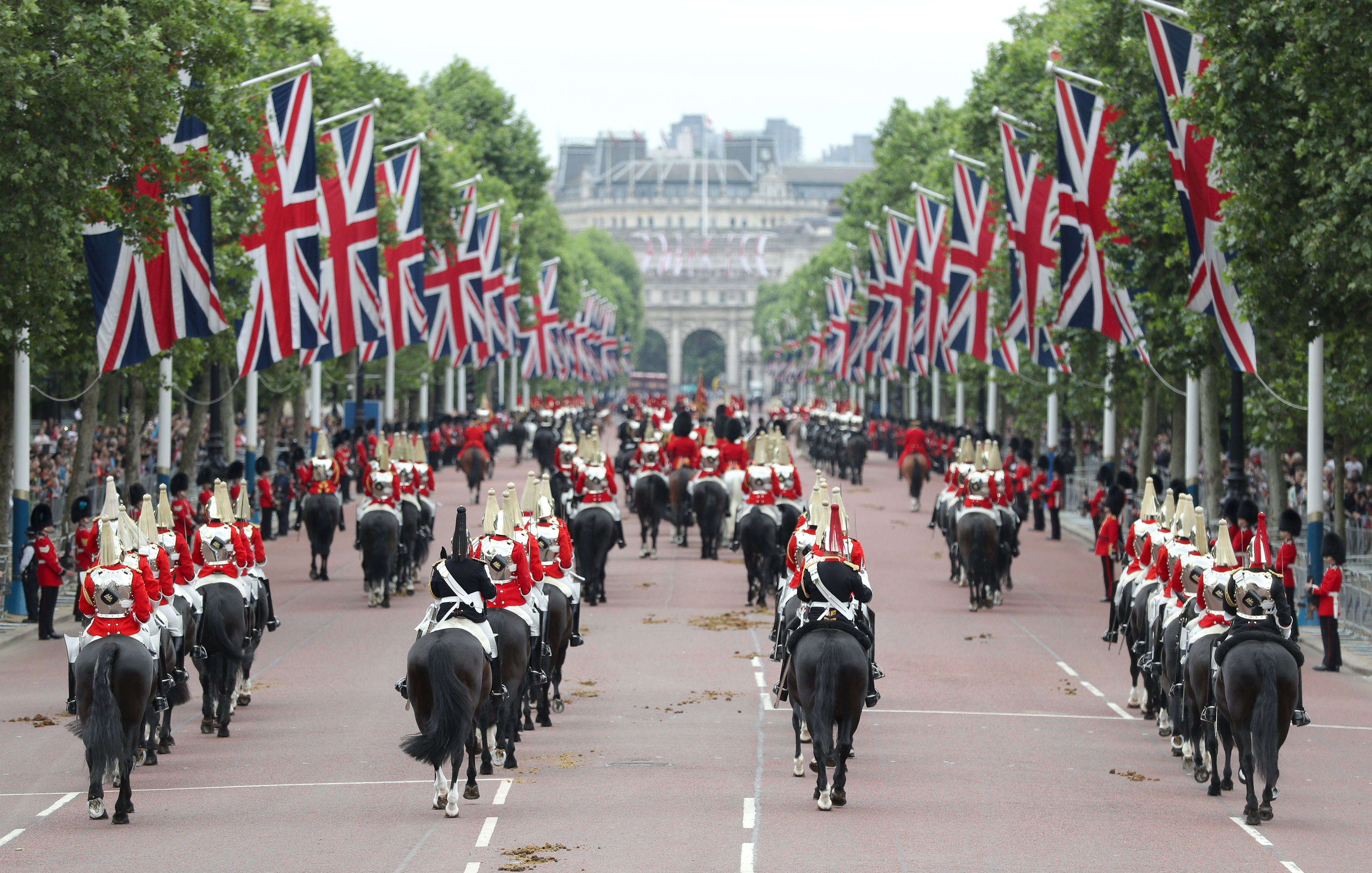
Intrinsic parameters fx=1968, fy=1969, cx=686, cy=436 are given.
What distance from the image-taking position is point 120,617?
14.6 meters

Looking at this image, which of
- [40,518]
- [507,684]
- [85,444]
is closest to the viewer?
[507,684]

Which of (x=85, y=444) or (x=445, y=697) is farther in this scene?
(x=85, y=444)

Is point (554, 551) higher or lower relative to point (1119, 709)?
higher

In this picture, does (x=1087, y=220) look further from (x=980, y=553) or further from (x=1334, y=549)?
(x=1334, y=549)

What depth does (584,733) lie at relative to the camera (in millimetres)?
18062

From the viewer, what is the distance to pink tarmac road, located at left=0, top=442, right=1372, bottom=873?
Answer: 43.1 feet

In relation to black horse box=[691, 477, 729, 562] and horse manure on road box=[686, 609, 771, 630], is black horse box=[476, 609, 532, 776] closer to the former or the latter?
horse manure on road box=[686, 609, 771, 630]

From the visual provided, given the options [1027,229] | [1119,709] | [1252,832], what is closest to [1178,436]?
[1027,229]

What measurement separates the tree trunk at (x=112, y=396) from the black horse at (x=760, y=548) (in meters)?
12.6

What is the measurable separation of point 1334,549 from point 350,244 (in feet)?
64.7

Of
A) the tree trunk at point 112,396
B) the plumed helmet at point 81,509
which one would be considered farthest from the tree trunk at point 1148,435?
the plumed helmet at point 81,509

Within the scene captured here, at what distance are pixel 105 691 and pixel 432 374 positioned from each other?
5870 cm

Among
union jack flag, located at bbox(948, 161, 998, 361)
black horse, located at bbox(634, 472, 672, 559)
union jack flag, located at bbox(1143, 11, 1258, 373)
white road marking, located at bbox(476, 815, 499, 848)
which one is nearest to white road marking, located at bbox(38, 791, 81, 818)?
white road marking, located at bbox(476, 815, 499, 848)

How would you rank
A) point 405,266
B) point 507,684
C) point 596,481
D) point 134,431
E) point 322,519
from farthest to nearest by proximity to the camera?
1. point 405,266
2. point 134,431
3. point 322,519
4. point 596,481
5. point 507,684
